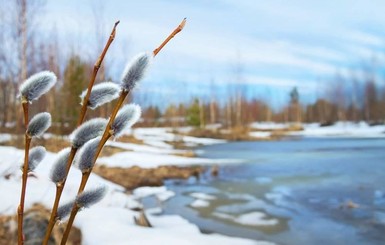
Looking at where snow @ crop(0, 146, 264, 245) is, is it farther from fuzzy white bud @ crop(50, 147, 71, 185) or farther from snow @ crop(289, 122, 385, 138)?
snow @ crop(289, 122, 385, 138)

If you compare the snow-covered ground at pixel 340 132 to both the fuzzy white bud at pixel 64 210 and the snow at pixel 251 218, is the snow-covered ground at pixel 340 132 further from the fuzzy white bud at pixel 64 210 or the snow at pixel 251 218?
the fuzzy white bud at pixel 64 210

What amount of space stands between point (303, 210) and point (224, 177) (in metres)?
4.01

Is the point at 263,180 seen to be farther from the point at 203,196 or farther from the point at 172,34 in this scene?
the point at 172,34

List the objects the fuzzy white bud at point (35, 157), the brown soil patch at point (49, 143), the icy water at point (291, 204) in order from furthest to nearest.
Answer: the brown soil patch at point (49, 143)
the icy water at point (291, 204)
the fuzzy white bud at point (35, 157)

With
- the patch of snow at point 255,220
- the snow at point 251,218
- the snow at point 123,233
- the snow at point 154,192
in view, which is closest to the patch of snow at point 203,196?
the snow at point 154,192

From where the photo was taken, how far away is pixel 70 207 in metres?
0.63

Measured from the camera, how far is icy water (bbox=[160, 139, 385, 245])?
17.4ft

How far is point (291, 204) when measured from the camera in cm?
706

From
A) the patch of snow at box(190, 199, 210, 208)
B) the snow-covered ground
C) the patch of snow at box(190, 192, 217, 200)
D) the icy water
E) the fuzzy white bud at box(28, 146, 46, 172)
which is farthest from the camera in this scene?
the snow-covered ground

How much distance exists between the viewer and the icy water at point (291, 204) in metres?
5.31

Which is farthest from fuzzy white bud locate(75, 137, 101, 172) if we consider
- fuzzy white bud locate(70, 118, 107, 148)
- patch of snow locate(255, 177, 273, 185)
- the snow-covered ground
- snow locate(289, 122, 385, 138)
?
snow locate(289, 122, 385, 138)

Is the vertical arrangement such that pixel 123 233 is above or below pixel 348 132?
above

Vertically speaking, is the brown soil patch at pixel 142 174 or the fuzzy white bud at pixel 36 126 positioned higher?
the fuzzy white bud at pixel 36 126

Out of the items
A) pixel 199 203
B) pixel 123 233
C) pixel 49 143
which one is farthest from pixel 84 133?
pixel 49 143
